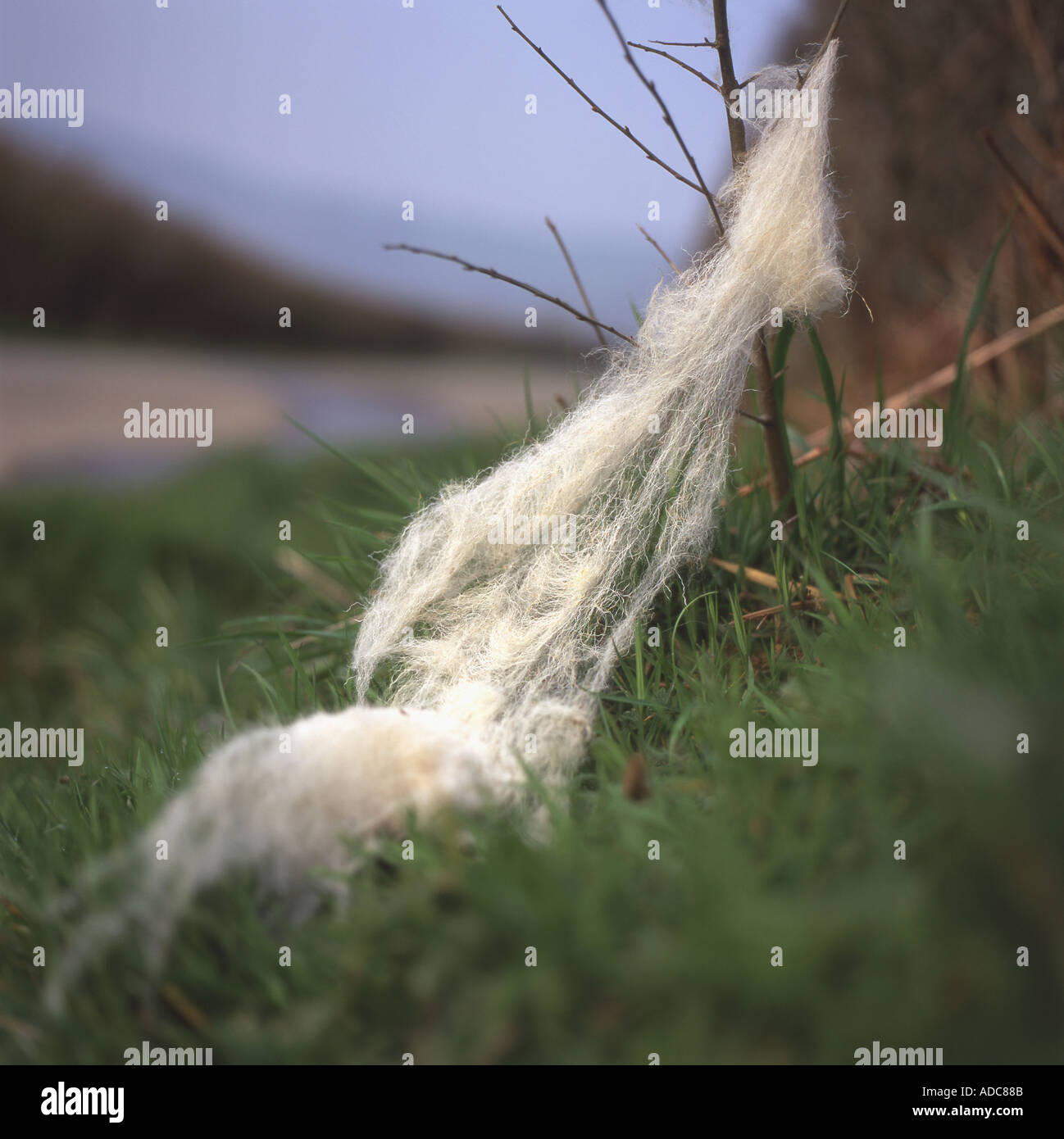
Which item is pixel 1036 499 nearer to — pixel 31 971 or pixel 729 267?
pixel 729 267

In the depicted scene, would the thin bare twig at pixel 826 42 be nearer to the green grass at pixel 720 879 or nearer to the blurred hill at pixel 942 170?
the green grass at pixel 720 879

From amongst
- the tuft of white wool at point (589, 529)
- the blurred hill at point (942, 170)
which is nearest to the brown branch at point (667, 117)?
the tuft of white wool at point (589, 529)

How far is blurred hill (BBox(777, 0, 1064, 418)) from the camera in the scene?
8.96 ft

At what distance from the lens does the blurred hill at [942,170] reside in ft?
8.96

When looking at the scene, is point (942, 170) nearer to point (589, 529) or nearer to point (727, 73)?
point (727, 73)

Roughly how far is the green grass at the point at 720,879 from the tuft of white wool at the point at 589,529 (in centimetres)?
12

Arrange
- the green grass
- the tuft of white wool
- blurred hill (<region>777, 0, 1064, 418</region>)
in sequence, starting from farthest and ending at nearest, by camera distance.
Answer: blurred hill (<region>777, 0, 1064, 418</region>)
the tuft of white wool
the green grass

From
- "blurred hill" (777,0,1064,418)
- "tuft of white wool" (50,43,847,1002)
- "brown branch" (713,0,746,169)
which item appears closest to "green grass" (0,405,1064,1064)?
"tuft of white wool" (50,43,847,1002)

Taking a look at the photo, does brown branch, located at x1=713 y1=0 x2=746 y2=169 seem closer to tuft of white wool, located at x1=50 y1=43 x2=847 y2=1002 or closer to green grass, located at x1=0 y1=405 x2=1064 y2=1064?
tuft of white wool, located at x1=50 y1=43 x2=847 y2=1002

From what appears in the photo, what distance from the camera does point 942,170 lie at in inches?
138

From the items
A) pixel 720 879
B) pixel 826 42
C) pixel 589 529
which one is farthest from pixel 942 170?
pixel 720 879

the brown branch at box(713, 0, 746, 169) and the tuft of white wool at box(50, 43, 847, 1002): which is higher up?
the brown branch at box(713, 0, 746, 169)

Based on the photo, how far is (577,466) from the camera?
5.04ft

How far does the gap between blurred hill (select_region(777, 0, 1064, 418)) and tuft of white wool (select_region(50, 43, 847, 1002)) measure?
1.40 metres
